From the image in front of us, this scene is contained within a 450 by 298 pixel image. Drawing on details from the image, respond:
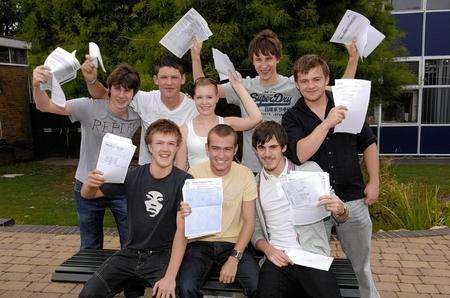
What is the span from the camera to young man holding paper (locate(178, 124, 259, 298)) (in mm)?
3088

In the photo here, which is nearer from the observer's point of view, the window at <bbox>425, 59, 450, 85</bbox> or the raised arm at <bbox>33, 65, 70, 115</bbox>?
the raised arm at <bbox>33, 65, 70, 115</bbox>

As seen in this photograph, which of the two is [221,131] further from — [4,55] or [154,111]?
[4,55]

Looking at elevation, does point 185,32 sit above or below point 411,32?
below

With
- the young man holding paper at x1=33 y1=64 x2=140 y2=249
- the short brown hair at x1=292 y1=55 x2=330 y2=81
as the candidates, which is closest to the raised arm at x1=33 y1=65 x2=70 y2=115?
the young man holding paper at x1=33 y1=64 x2=140 y2=249

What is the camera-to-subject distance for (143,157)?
3762 millimetres

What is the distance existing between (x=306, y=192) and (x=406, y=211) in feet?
13.5

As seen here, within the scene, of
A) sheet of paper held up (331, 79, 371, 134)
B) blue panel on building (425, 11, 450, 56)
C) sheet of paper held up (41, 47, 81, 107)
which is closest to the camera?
sheet of paper held up (331, 79, 371, 134)

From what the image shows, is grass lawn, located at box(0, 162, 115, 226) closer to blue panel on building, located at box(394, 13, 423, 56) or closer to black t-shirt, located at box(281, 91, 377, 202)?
black t-shirt, located at box(281, 91, 377, 202)

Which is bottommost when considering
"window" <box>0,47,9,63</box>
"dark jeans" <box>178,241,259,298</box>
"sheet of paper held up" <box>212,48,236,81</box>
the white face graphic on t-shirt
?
"dark jeans" <box>178,241,259,298</box>

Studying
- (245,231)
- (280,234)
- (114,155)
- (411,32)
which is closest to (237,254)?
(245,231)

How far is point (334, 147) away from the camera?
10.1 feet

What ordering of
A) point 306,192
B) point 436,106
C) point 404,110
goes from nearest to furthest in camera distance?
point 306,192
point 436,106
point 404,110

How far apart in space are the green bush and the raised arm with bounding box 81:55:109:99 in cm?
436

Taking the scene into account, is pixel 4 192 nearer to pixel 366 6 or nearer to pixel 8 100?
pixel 8 100
